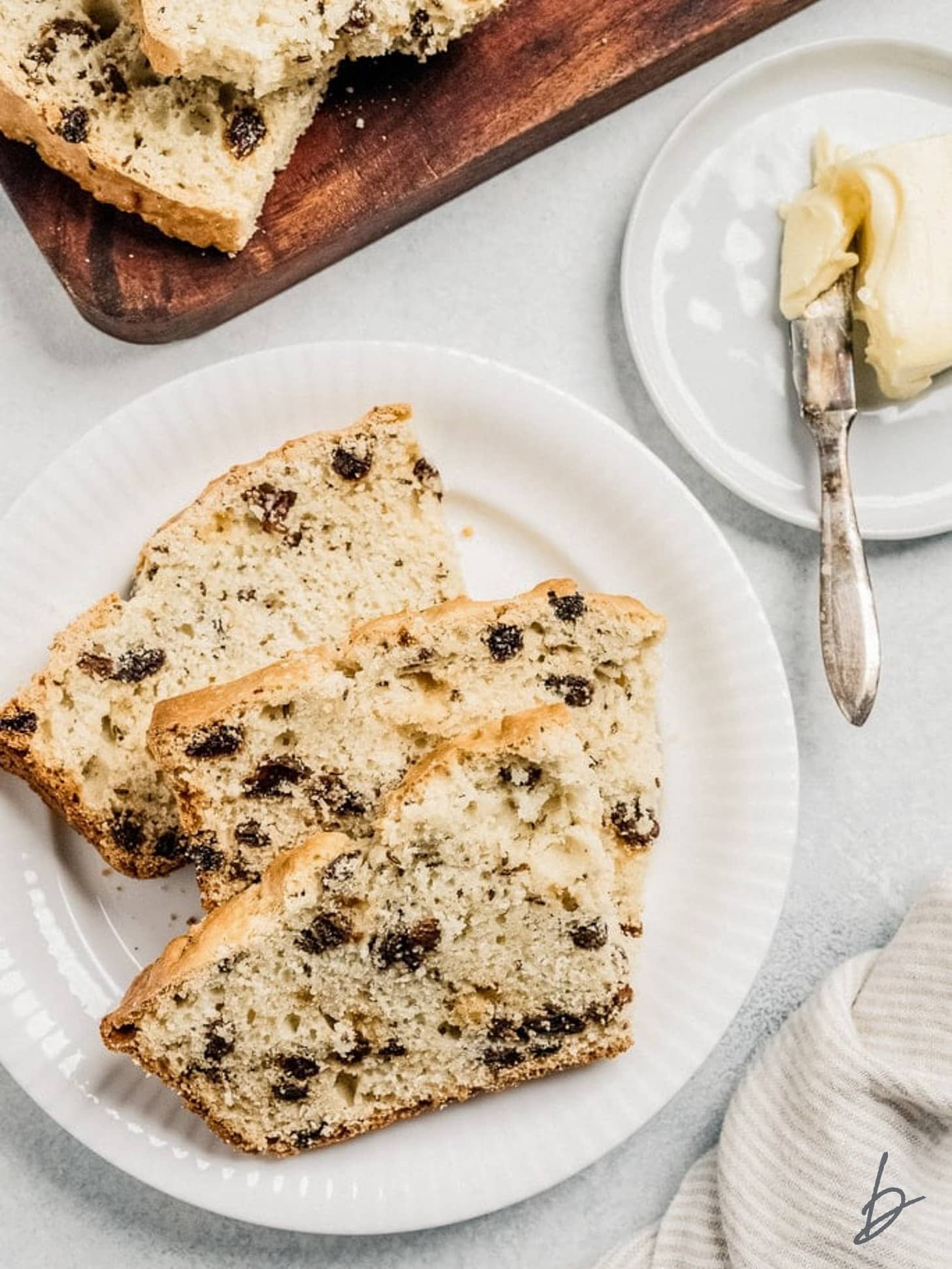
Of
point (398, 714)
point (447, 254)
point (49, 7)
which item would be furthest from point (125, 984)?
point (49, 7)

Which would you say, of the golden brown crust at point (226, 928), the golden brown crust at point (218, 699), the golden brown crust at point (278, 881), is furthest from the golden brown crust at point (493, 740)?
the golden brown crust at point (218, 699)

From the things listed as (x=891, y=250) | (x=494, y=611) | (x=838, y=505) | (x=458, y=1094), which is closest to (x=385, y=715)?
(x=494, y=611)

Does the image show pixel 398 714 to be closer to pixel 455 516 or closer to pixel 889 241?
pixel 455 516

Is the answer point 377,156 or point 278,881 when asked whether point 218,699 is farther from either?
point 377,156

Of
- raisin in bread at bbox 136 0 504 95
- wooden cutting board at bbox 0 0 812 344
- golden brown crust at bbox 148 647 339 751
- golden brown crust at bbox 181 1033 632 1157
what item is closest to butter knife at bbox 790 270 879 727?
wooden cutting board at bbox 0 0 812 344

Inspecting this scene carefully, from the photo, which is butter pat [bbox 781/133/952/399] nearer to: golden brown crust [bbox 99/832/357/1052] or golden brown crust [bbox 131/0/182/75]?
golden brown crust [bbox 131/0/182/75]

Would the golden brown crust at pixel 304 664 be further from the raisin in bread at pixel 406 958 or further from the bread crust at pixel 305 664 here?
the raisin in bread at pixel 406 958
